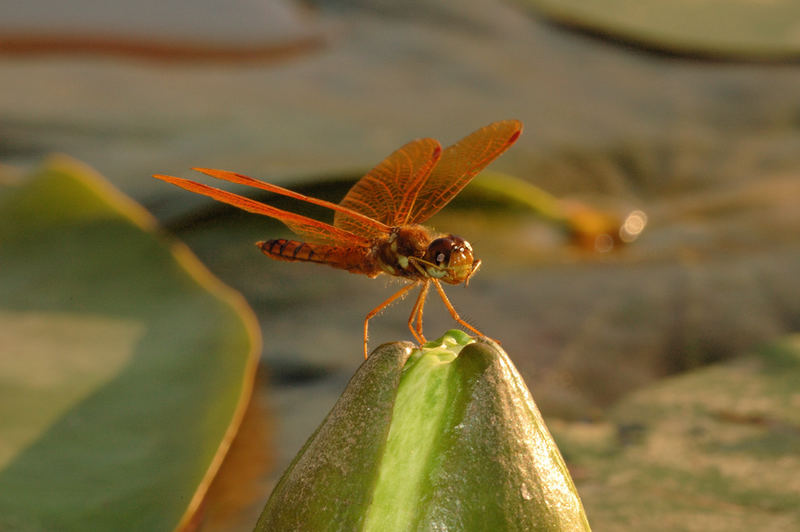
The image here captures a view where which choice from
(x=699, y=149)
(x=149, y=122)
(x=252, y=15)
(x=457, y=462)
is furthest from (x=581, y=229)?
(x=252, y=15)

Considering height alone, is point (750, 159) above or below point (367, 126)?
above

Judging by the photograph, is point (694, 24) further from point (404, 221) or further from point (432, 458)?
point (432, 458)

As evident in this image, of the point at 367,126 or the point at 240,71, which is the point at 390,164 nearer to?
the point at 367,126

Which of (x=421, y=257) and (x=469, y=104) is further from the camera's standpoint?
(x=469, y=104)

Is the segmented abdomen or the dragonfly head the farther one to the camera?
the segmented abdomen

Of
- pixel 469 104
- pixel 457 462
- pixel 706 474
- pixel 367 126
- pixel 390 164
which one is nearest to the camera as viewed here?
pixel 457 462

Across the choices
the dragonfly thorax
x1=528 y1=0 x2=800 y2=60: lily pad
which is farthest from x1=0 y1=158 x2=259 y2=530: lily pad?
x1=528 y1=0 x2=800 y2=60: lily pad

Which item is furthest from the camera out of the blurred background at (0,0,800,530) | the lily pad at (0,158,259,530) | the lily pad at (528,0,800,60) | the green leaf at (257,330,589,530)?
the lily pad at (528,0,800,60)

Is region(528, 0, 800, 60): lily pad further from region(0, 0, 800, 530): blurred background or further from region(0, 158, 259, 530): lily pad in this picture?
region(0, 158, 259, 530): lily pad
